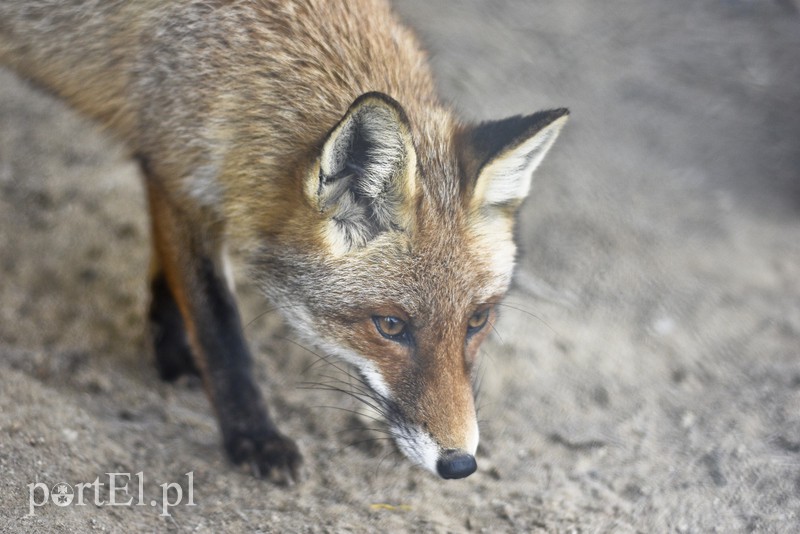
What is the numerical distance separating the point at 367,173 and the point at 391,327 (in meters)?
0.72

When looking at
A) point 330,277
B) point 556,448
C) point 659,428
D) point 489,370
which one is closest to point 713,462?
point 659,428

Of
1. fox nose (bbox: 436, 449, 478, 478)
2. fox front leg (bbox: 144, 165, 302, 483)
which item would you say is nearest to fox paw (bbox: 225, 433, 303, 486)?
fox front leg (bbox: 144, 165, 302, 483)

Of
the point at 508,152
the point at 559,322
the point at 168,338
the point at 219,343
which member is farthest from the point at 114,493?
the point at 559,322

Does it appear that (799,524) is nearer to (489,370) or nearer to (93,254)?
(489,370)

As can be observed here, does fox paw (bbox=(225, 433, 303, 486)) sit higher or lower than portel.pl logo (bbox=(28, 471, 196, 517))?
lower

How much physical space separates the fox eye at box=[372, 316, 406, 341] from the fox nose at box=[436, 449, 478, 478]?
563mm

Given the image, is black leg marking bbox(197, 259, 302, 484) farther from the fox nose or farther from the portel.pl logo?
the fox nose

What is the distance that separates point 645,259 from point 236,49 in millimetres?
3889

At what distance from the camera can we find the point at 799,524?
382 cm

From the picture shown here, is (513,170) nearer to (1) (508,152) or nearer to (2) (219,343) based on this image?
(1) (508,152)

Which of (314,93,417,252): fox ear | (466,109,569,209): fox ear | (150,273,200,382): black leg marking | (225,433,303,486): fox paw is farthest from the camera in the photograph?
(150,273,200,382): black leg marking

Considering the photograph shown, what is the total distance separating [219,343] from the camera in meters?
4.25

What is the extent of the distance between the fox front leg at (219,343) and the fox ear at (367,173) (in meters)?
0.93

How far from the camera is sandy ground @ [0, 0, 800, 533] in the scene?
13.1 feet
